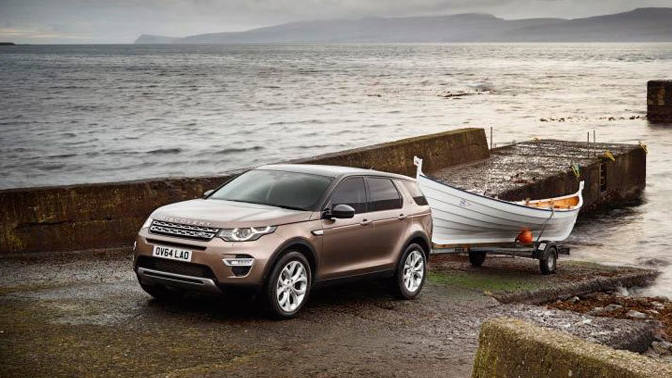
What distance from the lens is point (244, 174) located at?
10.8 metres

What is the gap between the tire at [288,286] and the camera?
910cm

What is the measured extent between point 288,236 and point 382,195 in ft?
6.22

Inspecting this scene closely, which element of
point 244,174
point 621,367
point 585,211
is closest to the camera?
point 621,367

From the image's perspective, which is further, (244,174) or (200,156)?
(200,156)

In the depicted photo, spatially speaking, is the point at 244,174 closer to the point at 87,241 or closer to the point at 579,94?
the point at 87,241

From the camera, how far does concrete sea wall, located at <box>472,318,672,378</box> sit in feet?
13.8

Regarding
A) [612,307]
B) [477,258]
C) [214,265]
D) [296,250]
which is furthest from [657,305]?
[214,265]

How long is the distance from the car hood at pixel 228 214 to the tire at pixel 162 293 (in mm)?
777

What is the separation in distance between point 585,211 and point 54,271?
15.8 m

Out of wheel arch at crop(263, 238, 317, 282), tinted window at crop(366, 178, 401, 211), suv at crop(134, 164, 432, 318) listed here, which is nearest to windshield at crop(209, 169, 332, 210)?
suv at crop(134, 164, 432, 318)

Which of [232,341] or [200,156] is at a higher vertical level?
[232,341]

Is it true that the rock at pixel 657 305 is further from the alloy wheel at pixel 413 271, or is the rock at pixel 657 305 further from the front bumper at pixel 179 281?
the front bumper at pixel 179 281

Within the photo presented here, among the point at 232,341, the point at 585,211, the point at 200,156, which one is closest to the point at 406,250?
the point at 232,341

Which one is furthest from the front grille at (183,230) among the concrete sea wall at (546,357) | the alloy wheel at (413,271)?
the concrete sea wall at (546,357)
